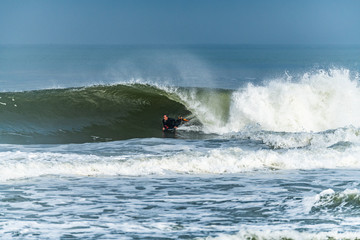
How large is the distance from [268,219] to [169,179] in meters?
3.32

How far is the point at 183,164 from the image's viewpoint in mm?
11523

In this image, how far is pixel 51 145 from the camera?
14.3 meters

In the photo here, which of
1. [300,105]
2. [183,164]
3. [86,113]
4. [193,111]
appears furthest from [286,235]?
[86,113]

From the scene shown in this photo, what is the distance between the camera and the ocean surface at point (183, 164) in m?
7.46

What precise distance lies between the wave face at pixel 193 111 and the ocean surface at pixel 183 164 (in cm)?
5

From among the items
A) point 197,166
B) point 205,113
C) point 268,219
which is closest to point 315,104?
point 205,113

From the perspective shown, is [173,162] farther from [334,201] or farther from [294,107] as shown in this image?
[294,107]

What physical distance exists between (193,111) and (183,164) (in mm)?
8437

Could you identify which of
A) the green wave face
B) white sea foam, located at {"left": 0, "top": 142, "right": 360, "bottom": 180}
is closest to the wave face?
the green wave face

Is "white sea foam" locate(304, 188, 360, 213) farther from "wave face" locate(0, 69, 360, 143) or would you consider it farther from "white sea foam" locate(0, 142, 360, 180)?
"wave face" locate(0, 69, 360, 143)

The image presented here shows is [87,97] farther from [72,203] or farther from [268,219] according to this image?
[268,219]

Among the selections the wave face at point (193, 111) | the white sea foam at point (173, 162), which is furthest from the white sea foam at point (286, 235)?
the wave face at point (193, 111)

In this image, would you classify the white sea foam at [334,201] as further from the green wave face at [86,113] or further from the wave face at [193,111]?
the green wave face at [86,113]

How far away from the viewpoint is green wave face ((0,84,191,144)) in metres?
16.4
